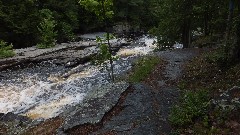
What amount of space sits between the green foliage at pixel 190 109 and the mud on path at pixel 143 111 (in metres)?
0.32

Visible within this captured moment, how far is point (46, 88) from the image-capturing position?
1920cm

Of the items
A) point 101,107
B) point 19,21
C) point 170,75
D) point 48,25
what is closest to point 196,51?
point 170,75

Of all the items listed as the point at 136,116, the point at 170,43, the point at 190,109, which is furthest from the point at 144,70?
the point at 170,43

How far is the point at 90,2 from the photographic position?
14.5m

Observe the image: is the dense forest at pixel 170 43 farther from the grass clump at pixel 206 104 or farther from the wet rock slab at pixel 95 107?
the wet rock slab at pixel 95 107

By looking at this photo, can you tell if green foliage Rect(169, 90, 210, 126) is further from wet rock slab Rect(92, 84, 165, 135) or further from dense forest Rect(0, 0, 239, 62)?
dense forest Rect(0, 0, 239, 62)

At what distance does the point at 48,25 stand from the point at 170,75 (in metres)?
21.3

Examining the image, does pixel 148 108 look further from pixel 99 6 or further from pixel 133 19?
pixel 133 19

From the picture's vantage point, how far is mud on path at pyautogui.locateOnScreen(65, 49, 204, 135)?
1030 centimetres

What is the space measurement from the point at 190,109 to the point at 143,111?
1789 mm

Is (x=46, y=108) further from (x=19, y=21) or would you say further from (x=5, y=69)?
(x=19, y=21)

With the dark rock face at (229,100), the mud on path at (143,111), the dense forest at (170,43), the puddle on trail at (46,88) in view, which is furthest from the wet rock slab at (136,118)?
the puddle on trail at (46,88)

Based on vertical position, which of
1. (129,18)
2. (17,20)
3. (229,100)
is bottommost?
(229,100)

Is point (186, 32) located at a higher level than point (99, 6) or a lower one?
lower
